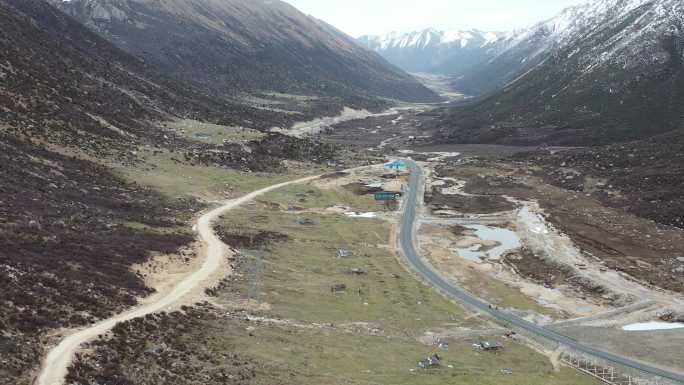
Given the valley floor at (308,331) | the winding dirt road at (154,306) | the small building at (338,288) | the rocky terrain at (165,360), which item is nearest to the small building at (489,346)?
the valley floor at (308,331)

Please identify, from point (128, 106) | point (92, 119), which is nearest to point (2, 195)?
point (92, 119)

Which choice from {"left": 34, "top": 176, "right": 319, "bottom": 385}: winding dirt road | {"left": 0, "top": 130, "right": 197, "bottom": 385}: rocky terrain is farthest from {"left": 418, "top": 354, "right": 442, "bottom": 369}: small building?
{"left": 0, "top": 130, "right": 197, "bottom": 385}: rocky terrain

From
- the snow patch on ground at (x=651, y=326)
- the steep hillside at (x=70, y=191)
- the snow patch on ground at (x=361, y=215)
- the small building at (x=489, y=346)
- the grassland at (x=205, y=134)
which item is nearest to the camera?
the steep hillside at (x=70, y=191)

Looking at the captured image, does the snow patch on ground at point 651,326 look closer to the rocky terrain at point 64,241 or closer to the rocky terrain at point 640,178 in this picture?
the rocky terrain at point 640,178

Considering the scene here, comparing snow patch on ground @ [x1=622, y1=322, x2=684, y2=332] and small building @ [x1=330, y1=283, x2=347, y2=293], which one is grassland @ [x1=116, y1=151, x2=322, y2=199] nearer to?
small building @ [x1=330, y1=283, x2=347, y2=293]

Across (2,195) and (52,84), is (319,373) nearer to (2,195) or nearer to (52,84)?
(2,195)

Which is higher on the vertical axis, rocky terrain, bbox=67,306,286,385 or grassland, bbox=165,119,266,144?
grassland, bbox=165,119,266,144

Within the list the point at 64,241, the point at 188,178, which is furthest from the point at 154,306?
the point at 188,178
